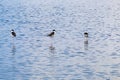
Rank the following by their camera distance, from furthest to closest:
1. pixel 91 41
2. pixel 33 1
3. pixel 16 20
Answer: pixel 33 1
pixel 16 20
pixel 91 41

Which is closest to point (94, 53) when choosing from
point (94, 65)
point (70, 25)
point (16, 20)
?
point (94, 65)

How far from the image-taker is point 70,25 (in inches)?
1964

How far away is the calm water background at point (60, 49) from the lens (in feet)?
84.4

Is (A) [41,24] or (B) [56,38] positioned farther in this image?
(A) [41,24]

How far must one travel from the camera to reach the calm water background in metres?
25.7

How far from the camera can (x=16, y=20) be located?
5516 centimetres

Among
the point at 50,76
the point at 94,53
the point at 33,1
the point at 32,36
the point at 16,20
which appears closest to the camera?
the point at 50,76

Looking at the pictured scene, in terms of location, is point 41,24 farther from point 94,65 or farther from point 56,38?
point 94,65

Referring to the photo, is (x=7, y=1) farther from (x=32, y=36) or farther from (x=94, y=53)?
(x=94, y=53)

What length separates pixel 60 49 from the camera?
3350cm

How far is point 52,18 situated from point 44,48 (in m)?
24.2

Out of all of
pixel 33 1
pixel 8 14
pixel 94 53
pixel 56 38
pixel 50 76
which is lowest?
pixel 50 76

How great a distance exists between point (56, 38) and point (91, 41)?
377 cm

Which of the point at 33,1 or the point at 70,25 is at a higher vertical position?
the point at 33,1
